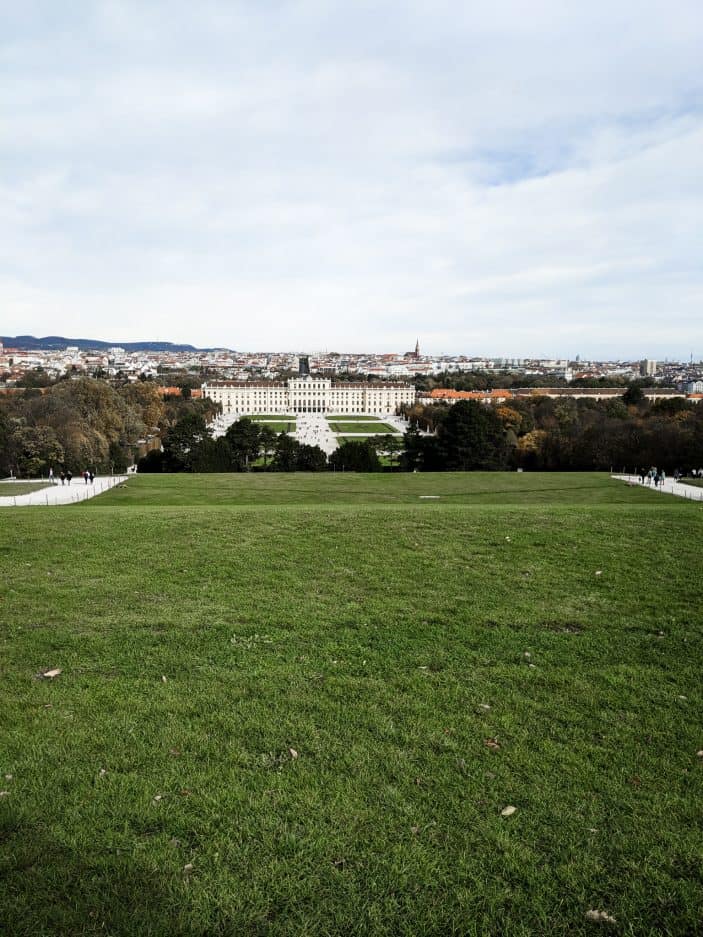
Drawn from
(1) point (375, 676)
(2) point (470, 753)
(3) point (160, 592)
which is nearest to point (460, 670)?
(1) point (375, 676)

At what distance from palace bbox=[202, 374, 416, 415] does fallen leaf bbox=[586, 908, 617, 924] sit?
414 feet

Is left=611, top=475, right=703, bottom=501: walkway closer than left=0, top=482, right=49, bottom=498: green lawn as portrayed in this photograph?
Yes

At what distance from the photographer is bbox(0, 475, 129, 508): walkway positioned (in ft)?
69.7

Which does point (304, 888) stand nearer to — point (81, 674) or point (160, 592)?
point (81, 674)

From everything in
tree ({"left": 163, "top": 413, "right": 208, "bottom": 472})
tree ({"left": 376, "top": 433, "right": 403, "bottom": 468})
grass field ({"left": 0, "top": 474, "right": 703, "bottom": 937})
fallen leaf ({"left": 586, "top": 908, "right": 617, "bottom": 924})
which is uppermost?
grass field ({"left": 0, "top": 474, "right": 703, "bottom": 937})

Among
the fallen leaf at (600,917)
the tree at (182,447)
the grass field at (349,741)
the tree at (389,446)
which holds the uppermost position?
the grass field at (349,741)

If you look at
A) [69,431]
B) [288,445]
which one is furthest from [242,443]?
[69,431]

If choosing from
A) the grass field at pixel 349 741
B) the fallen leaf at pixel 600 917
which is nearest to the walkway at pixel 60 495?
the grass field at pixel 349 741

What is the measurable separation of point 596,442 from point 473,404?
380 inches

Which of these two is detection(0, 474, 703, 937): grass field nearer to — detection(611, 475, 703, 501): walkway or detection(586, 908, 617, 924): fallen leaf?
detection(586, 908, 617, 924): fallen leaf

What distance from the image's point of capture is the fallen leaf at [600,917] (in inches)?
126

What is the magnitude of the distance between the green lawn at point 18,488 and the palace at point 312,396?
336 ft

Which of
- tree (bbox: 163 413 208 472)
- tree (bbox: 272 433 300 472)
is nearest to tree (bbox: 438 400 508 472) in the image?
tree (bbox: 272 433 300 472)

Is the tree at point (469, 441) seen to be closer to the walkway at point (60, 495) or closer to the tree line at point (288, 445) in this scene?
the tree line at point (288, 445)
